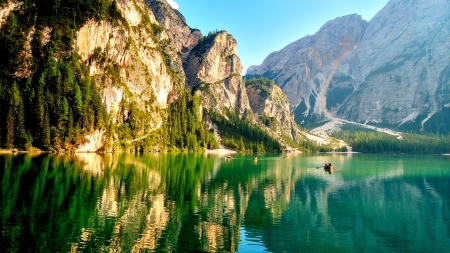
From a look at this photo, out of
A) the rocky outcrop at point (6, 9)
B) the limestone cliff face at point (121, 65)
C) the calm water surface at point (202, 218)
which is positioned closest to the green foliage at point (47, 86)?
the rocky outcrop at point (6, 9)

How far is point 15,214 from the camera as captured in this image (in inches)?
936

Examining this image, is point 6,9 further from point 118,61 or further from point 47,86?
point 118,61

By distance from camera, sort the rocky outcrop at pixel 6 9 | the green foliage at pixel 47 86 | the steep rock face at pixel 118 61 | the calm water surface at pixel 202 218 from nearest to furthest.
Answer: the calm water surface at pixel 202 218 → the green foliage at pixel 47 86 → the rocky outcrop at pixel 6 9 → the steep rock face at pixel 118 61

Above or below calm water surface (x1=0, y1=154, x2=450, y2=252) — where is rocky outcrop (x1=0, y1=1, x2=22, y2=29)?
above

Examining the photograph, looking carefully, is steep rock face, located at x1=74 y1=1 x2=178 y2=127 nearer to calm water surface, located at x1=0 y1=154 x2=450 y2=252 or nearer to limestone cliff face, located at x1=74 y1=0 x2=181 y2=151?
limestone cliff face, located at x1=74 y1=0 x2=181 y2=151

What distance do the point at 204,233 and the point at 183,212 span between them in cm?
645

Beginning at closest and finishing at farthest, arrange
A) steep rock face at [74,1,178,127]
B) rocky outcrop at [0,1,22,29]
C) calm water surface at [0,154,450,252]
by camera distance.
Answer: calm water surface at [0,154,450,252] < rocky outcrop at [0,1,22,29] < steep rock face at [74,1,178,127]

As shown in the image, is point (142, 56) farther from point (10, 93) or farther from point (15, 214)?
point (15, 214)

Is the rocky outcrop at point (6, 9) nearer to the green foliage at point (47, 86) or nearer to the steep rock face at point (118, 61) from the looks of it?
the green foliage at point (47, 86)

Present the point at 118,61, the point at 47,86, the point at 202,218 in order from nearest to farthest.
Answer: the point at 202,218
the point at 47,86
the point at 118,61

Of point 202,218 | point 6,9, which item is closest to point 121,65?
point 6,9

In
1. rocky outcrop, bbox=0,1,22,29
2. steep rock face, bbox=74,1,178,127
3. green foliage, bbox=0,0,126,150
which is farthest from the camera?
steep rock face, bbox=74,1,178,127

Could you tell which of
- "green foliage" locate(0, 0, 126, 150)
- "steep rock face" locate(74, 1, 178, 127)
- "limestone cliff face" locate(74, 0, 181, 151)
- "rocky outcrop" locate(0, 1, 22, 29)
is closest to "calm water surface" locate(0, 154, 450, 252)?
"green foliage" locate(0, 0, 126, 150)

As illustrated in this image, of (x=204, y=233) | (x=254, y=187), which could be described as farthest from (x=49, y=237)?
(x=254, y=187)
